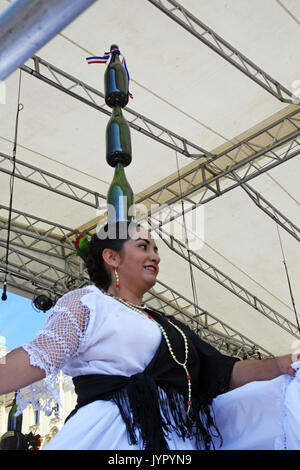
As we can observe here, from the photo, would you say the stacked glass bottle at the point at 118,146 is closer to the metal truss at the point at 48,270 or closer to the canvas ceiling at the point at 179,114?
the canvas ceiling at the point at 179,114

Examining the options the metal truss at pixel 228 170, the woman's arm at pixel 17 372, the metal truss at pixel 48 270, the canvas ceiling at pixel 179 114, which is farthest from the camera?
the metal truss at pixel 48 270

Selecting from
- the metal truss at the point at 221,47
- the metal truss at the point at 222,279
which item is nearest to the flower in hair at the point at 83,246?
the metal truss at the point at 221,47

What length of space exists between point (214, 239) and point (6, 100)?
3.34 meters

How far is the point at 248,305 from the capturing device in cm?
882

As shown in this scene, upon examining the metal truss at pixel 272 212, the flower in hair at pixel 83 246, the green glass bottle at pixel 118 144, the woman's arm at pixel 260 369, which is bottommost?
the woman's arm at pixel 260 369

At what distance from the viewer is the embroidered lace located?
3.85 ft

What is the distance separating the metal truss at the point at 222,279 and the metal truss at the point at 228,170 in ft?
1.37

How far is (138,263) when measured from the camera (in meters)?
1.52

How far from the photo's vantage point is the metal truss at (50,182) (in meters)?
6.25

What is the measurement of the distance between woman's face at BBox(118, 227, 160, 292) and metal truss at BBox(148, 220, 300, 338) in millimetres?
5533

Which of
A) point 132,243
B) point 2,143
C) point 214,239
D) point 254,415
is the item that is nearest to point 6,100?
point 2,143

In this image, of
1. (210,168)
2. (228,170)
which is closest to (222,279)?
(210,168)

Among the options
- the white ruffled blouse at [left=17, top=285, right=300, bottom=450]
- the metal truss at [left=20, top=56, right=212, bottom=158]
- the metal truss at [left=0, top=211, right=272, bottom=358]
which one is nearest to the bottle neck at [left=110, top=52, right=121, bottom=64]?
the white ruffled blouse at [left=17, top=285, right=300, bottom=450]

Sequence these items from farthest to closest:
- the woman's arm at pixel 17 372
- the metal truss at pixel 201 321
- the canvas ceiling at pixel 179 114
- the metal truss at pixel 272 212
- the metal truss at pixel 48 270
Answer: the metal truss at pixel 201 321, the metal truss at pixel 48 270, the metal truss at pixel 272 212, the canvas ceiling at pixel 179 114, the woman's arm at pixel 17 372
